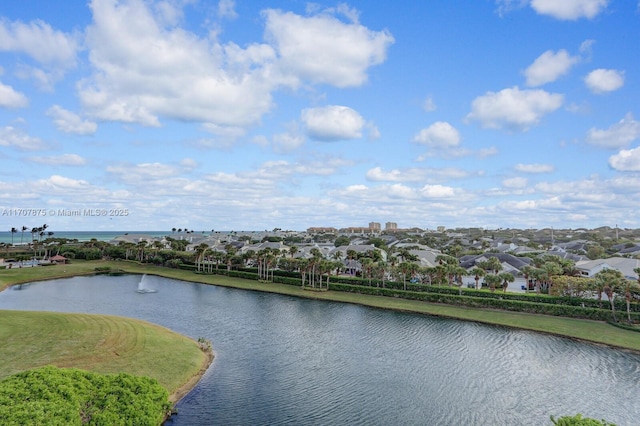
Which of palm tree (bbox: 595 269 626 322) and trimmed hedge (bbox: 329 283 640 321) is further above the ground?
palm tree (bbox: 595 269 626 322)

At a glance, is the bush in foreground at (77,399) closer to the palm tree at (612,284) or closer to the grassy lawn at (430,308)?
the grassy lawn at (430,308)

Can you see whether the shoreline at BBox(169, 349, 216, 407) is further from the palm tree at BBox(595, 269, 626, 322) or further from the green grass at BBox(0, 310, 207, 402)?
the palm tree at BBox(595, 269, 626, 322)

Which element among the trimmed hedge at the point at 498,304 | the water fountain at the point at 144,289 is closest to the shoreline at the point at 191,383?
the trimmed hedge at the point at 498,304

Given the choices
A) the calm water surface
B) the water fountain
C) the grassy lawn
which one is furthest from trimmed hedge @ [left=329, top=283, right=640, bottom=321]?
the water fountain

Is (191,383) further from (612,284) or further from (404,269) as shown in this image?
(612,284)

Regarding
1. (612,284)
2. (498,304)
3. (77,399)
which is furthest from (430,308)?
(77,399)

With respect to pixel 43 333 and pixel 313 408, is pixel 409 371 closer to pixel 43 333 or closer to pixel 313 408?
pixel 313 408
